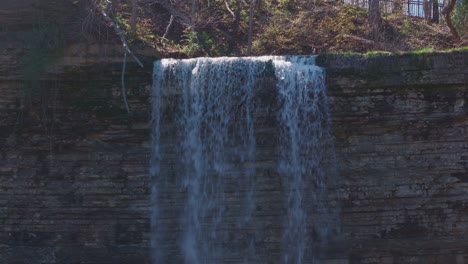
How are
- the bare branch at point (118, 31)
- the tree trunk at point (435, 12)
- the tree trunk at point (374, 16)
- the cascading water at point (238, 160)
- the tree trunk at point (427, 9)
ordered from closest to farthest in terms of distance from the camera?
1. the cascading water at point (238, 160)
2. the bare branch at point (118, 31)
3. the tree trunk at point (374, 16)
4. the tree trunk at point (427, 9)
5. the tree trunk at point (435, 12)

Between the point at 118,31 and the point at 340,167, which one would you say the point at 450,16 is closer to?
the point at 340,167

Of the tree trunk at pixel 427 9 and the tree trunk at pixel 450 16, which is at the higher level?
the tree trunk at pixel 427 9

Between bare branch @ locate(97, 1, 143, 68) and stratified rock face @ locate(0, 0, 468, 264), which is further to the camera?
bare branch @ locate(97, 1, 143, 68)

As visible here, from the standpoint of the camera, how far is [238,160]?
1028 cm

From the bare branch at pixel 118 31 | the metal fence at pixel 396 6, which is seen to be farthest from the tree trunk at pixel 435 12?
the bare branch at pixel 118 31

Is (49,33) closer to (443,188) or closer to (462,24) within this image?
(443,188)

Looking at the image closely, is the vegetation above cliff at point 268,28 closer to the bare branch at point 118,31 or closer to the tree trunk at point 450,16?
the tree trunk at point 450,16

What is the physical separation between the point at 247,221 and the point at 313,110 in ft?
5.94

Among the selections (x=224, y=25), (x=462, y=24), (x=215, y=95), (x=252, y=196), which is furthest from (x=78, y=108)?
(x=462, y=24)

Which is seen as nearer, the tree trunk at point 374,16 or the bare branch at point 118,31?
the bare branch at point 118,31

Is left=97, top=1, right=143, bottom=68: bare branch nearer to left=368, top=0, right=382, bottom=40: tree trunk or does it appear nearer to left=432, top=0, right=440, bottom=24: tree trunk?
left=368, top=0, right=382, bottom=40: tree trunk

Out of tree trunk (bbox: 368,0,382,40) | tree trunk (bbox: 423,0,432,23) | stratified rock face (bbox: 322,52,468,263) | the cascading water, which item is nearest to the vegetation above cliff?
tree trunk (bbox: 368,0,382,40)

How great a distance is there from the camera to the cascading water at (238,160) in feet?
33.1

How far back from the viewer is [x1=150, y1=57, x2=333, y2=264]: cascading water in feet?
33.1
